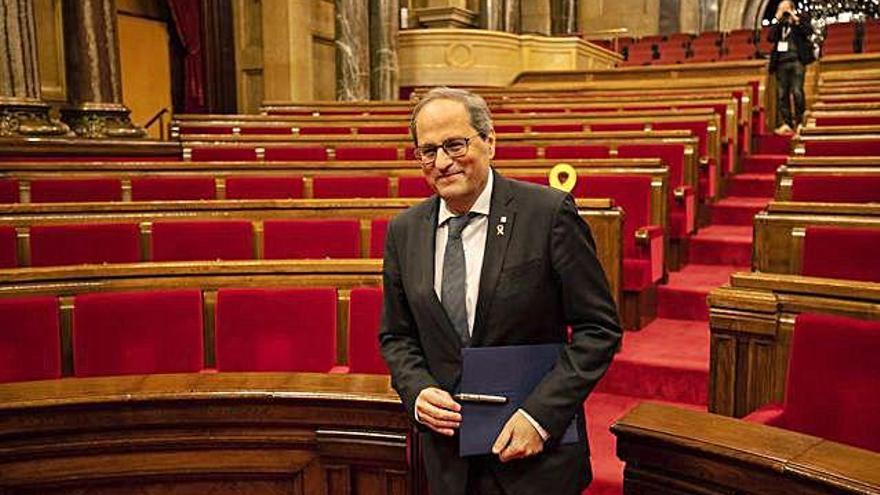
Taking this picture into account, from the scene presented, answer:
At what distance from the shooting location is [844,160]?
1754 millimetres

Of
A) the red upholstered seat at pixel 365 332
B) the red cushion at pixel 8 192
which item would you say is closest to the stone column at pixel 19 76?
the red cushion at pixel 8 192

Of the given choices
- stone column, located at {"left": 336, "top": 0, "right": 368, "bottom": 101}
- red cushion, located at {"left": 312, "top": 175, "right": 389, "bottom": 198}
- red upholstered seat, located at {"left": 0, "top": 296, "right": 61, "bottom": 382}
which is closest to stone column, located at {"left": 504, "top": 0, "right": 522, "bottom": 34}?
stone column, located at {"left": 336, "top": 0, "right": 368, "bottom": 101}

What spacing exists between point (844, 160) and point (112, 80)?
271 centimetres

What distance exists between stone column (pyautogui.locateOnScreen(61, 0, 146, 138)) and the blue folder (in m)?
2.78

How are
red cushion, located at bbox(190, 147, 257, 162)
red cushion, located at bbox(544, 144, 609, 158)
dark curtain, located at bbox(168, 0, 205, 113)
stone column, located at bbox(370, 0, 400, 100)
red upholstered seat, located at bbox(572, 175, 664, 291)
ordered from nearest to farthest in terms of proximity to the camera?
red upholstered seat, located at bbox(572, 175, 664, 291) < red cushion, located at bbox(544, 144, 609, 158) < red cushion, located at bbox(190, 147, 257, 162) < dark curtain, located at bbox(168, 0, 205, 113) < stone column, located at bbox(370, 0, 400, 100)

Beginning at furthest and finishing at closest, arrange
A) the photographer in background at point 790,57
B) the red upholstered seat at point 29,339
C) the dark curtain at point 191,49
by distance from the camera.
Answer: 1. the dark curtain at point 191,49
2. the photographer in background at point 790,57
3. the red upholstered seat at point 29,339

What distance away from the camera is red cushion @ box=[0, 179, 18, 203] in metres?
2.00

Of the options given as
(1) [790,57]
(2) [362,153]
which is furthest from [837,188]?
(1) [790,57]

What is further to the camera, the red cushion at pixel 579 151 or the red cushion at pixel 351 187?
the red cushion at pixel 579 151

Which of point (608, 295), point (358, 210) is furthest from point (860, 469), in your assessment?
point (358, 210)

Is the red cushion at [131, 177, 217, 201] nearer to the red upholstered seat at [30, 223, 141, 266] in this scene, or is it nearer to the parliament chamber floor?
the parliament chamber floor

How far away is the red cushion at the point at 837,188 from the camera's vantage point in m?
1.62

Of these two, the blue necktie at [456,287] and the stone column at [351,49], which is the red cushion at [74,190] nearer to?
the blue necktie at [456,287]

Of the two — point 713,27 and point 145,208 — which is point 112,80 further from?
point 713,27
